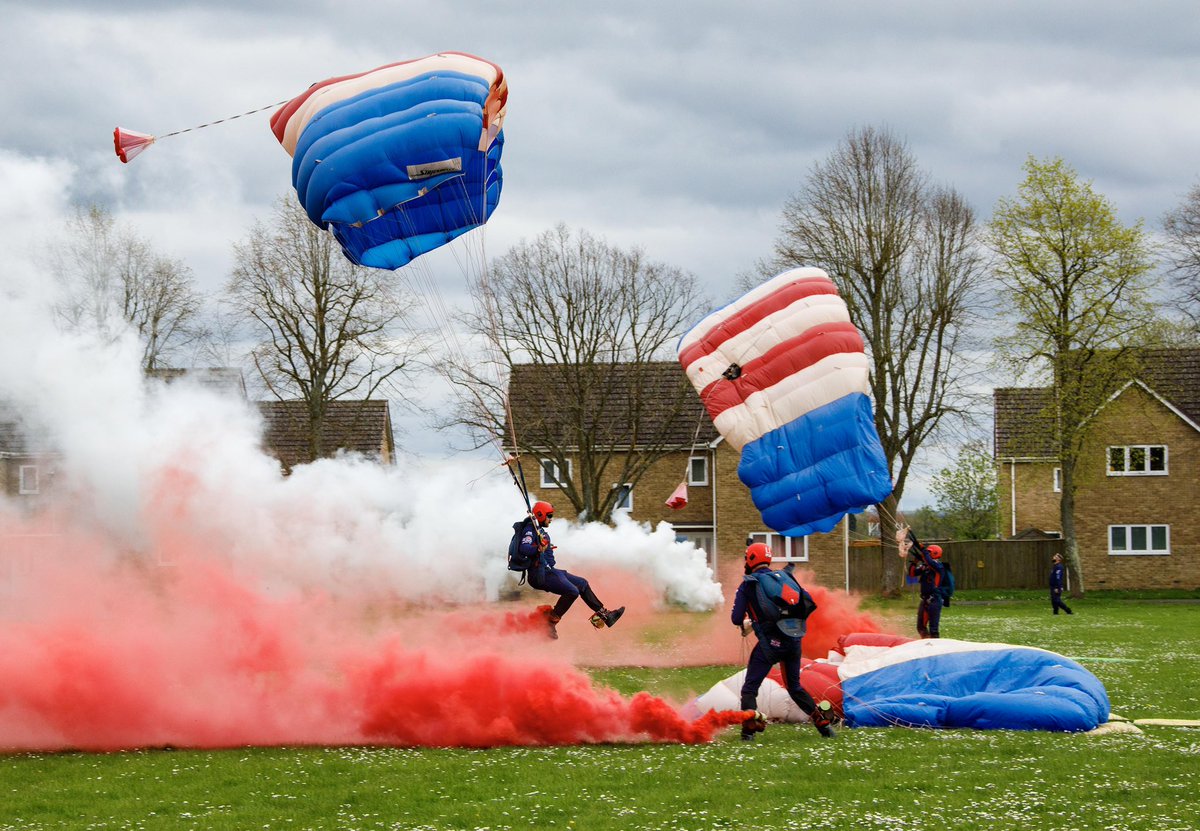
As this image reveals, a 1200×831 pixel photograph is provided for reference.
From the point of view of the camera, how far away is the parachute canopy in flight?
17.8 metres

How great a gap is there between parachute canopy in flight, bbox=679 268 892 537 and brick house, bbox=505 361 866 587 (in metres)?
25.2

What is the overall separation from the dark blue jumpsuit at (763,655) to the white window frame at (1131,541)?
1473 inches

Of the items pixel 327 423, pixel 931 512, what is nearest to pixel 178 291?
pixel 327 423

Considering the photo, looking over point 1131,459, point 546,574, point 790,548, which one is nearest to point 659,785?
point 546,574

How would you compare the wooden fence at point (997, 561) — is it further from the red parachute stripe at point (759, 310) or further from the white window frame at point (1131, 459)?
the red parachute stripe at point (759, 310)

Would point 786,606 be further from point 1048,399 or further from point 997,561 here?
point 997,561

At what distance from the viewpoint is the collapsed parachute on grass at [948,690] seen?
39.7 feet

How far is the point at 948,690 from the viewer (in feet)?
41.8

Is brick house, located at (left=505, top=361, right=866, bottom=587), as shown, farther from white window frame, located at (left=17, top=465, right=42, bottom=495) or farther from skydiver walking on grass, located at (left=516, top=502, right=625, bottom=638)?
white window frame, located at (left=17, top=465, right=42, bottom=495)

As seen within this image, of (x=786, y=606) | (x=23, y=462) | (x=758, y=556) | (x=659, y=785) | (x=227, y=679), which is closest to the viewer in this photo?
(x=659, y=785)

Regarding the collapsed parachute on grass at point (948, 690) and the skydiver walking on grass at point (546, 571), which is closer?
the collapsed parachute on grass at point (948, 690)

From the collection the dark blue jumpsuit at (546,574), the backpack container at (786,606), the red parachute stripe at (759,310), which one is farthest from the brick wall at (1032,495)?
the backpack container at (786,606)

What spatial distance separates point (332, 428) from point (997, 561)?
2390 cm

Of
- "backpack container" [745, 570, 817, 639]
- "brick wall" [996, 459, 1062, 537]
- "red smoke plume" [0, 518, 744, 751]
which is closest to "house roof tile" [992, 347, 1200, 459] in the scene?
"brick wall" [996, 459, 1062, 537]
